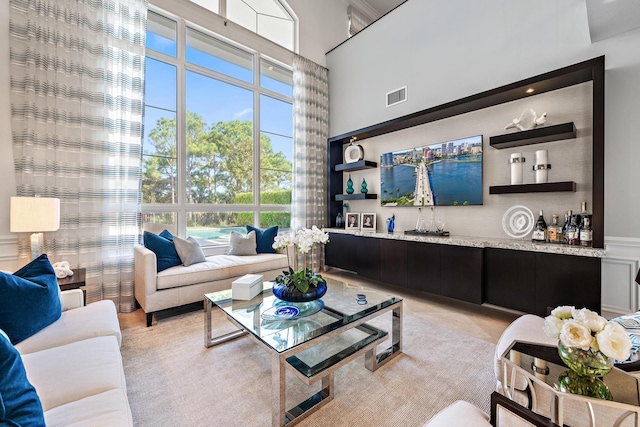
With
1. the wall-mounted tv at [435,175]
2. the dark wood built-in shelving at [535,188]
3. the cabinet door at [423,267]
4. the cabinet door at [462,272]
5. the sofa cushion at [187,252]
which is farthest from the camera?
the wall-mounted tv at [435,175]

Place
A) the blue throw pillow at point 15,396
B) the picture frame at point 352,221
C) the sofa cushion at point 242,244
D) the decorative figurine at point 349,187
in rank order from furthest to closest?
the decorative figurine at point 349,187
the picture frame at point 352,221
the sofa cushion at point 242,244
the blue throw pillow at point 15,396

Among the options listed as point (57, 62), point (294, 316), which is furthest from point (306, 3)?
point (294, 316)

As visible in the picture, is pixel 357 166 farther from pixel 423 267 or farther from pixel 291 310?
pixel 291 310

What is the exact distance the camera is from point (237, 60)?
13.8 feet

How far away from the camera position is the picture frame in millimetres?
4582

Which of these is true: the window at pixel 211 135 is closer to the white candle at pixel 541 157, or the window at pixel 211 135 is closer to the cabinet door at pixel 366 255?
the cabinet door at pixel 366 255

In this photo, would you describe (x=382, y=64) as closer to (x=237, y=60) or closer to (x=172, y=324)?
(x=237, y=60)

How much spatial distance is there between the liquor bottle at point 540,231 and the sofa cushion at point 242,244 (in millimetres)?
3264

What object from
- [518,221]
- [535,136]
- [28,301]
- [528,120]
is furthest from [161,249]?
[528,120]

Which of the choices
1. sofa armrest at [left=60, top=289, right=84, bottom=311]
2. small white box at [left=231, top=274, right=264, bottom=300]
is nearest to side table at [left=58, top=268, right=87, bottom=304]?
sofa armrest at [left=60, top=289, right=84, bottom=311]

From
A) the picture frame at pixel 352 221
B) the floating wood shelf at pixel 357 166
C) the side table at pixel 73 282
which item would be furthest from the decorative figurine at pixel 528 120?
the side table at pixel 73 282

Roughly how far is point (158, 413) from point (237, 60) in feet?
14.4

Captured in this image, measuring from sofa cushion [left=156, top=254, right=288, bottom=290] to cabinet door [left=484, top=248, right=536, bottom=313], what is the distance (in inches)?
94.7

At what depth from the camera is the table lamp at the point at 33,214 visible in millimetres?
2115
